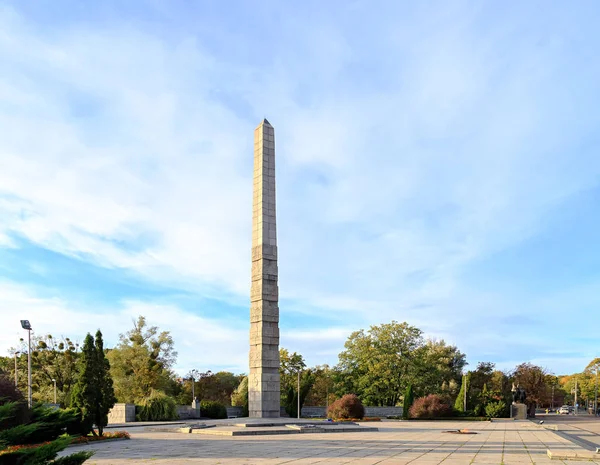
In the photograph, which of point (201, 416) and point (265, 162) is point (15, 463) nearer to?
point (265, 162)

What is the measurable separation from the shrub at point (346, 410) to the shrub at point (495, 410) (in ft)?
47.0

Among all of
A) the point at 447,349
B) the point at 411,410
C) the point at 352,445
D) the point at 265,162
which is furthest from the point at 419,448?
the point at 447,349

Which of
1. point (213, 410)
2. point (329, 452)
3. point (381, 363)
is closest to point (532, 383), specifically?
point (381, 363)

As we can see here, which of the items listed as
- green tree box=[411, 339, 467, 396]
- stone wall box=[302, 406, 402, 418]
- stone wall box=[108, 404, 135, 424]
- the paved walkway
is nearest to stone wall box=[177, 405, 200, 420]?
stone wall box=[108, 404, 135, 424]

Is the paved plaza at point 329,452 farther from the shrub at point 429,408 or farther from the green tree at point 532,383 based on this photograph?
the green tree at point 532,383

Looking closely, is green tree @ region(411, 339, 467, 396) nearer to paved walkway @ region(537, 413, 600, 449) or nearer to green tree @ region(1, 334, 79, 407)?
paved walkway @ region(537, 413, 600, 449)

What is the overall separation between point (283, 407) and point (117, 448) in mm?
28510

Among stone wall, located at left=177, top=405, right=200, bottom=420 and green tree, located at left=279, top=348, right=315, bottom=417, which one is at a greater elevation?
green tree, located at left=279, top=348, right=315, bottom=417

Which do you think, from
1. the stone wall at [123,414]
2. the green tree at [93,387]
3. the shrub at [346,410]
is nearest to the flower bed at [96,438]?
Result: the green tree at [93,387]

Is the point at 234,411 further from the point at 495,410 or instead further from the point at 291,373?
the point at 495,410

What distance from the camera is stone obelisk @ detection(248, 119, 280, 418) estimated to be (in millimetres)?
29062

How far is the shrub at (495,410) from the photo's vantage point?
4416 cm

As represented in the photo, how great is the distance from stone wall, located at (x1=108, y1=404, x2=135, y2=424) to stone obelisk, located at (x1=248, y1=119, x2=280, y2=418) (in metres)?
11.2

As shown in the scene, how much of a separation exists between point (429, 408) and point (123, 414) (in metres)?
21.4
